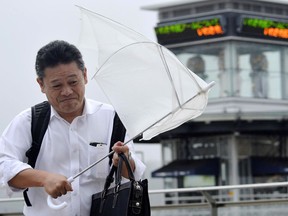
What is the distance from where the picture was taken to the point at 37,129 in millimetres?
3779

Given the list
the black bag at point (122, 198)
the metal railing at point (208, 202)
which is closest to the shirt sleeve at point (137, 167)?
the black bag at point (122, 198)

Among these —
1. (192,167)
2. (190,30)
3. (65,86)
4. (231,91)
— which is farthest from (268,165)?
(65,86)

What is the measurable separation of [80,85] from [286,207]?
3.89m

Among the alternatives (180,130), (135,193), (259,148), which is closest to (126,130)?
(135,193)

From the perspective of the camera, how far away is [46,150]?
3764 millimetres

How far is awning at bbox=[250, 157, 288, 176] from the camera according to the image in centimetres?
3872

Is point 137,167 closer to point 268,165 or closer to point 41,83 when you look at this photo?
point 41,83

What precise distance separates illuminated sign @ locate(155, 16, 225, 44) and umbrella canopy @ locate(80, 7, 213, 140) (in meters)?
35.7

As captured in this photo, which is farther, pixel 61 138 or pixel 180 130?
pixel 180 130

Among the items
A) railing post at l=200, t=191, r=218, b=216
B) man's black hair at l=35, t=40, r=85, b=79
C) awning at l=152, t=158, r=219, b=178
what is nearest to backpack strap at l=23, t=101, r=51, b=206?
man's black hair at l=35, t=40, r=85, b=79

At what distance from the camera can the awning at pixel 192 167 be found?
38.6 metres

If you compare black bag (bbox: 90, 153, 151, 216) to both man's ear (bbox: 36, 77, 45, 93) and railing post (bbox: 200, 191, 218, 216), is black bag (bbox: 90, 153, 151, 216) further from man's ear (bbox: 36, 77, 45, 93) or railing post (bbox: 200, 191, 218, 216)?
railing post (bbox: 200, 191, 218, 216)

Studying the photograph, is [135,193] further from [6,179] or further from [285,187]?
[285,187]

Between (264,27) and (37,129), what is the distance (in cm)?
3739
